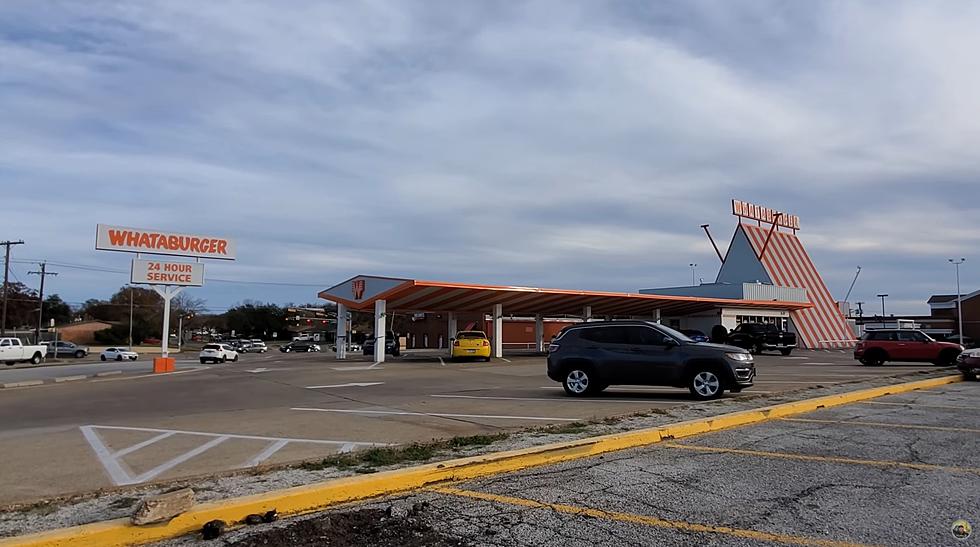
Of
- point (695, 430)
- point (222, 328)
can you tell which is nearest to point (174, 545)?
point (695, 430)

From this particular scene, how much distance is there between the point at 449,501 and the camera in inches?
239

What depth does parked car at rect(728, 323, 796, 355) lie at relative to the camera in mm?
39562

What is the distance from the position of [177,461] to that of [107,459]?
1.02m

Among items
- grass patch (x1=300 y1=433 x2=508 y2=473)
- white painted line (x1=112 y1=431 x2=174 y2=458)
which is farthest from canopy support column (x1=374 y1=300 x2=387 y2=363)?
grass patch (x1=300 y1=433 x2=508 y2=473)

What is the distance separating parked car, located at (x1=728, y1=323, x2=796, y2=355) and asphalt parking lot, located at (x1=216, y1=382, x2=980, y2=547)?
31.9 m

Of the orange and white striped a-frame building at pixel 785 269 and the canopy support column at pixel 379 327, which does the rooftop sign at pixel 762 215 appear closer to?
the orange and white striped a-frame building at pixel 785 269

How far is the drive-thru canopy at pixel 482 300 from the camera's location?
34.3m

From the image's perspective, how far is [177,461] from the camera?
8461mm

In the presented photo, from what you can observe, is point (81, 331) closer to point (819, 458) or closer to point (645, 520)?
point (819, 458)

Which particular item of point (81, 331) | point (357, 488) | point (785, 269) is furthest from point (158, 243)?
point (81, 331)

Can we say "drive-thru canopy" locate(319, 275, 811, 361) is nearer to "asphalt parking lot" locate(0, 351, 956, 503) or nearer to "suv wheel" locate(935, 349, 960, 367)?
"asphalt parking lot" locate(0, 351, 956, 503)

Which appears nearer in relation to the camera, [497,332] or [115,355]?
[497,332]

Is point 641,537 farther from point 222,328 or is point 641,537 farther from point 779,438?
point 222,328

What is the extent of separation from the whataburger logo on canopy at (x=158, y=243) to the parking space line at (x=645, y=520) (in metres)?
30.7
